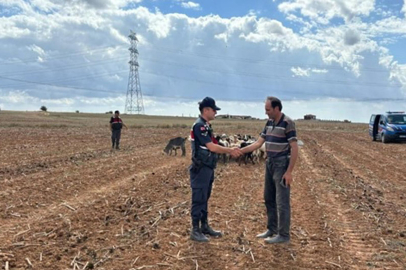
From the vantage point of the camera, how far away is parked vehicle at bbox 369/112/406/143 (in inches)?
974

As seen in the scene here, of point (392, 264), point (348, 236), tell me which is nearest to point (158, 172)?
point (348, 236)

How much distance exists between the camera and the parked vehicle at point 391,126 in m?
24.8

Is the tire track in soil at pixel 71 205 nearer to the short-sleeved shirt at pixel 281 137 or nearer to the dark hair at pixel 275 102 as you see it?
the short-sleeved shirt at pixel 281 137

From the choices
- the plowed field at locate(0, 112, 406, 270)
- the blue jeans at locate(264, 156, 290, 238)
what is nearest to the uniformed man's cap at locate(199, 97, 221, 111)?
the blue jeans at locate(264, 156, 290, 238)

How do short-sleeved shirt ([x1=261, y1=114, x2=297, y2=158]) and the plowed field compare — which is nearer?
the plowed field

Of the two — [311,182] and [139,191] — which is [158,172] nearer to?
[139,191]

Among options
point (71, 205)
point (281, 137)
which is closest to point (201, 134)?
point (281, 137)

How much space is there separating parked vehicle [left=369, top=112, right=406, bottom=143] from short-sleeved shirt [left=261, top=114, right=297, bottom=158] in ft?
71.1

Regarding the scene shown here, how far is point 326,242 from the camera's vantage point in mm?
5879

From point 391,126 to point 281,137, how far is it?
71.9ft

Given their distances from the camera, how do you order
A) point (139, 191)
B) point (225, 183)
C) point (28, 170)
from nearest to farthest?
point (139, 191), point (225, 183), point (28, 170)

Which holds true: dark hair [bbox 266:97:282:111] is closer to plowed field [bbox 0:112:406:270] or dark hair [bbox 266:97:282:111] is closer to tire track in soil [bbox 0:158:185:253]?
plowed field [bbox 0:112:406:270]

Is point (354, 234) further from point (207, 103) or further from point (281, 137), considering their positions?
point (207, 103)

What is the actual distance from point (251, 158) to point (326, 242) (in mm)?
8907
